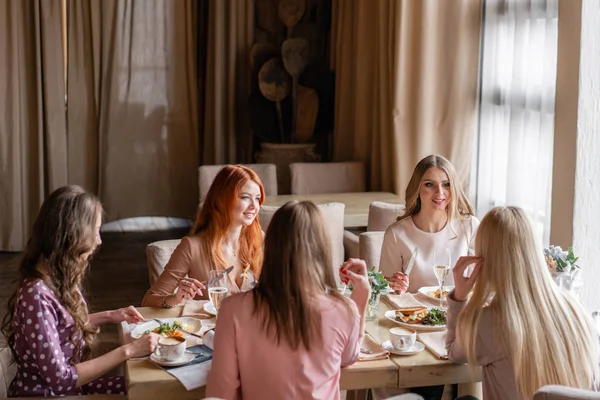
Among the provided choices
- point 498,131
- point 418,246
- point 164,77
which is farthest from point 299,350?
point 164,77

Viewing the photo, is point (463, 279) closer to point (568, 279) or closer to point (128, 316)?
point (568, 279)

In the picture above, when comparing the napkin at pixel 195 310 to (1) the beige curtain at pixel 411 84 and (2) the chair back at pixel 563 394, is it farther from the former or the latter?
(1) the beige curtain at pixel 411 84

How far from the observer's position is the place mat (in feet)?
7.36

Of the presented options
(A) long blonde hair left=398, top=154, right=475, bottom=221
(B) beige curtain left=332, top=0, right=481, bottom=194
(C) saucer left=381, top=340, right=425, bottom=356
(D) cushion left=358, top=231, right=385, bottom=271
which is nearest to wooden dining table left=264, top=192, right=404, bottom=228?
(B) beige curtain left=332, top=0, right=481, bottom=194

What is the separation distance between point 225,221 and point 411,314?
763 mm

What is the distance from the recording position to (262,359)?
6.82 ft

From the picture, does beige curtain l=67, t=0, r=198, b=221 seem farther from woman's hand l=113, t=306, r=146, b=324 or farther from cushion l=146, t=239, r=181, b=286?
woman's hand l=113, t=306, r=146, b=324

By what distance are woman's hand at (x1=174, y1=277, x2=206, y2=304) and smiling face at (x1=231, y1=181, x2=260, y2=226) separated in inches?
12.9

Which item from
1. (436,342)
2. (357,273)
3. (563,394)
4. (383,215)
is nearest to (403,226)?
(383,215)

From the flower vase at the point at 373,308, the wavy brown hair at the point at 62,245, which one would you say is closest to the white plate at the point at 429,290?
the flower vase at the point at 373,308

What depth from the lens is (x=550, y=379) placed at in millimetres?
2180

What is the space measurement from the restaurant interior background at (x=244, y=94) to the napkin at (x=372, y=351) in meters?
1.83

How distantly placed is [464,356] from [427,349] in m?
0.18

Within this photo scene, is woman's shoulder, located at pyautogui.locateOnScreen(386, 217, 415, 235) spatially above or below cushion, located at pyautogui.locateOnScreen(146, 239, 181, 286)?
above
